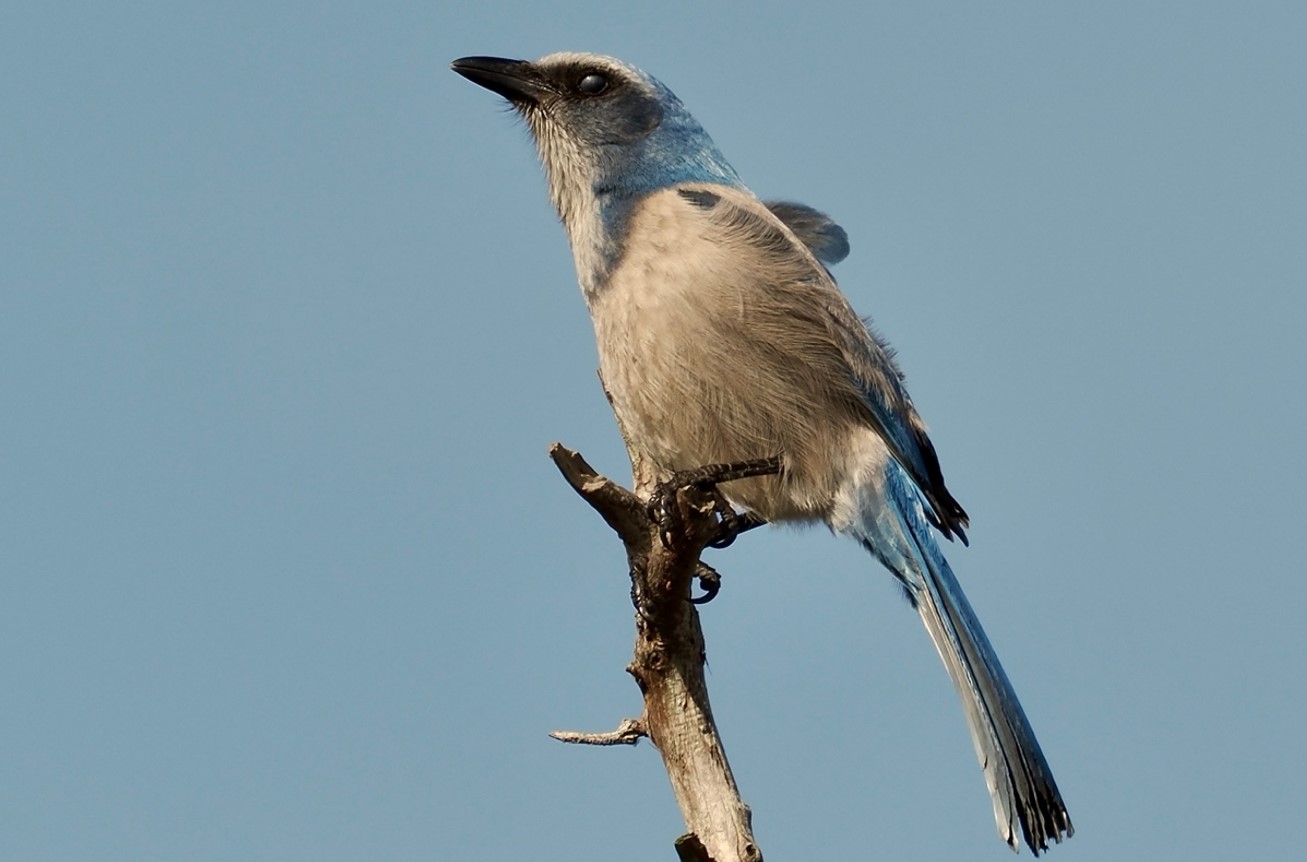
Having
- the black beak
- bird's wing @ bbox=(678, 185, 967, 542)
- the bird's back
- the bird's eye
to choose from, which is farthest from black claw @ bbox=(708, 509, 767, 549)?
the black beak

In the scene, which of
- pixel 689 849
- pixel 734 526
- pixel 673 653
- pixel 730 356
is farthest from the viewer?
pixel 734 526

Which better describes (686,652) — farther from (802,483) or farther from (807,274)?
(807,274)

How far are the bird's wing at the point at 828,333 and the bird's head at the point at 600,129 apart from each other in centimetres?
45

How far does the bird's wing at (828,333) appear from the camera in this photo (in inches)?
339

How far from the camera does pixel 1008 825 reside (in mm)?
7430

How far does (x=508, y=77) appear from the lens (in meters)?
9.88

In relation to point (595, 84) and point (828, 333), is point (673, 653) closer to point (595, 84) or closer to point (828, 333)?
point (828, 333)

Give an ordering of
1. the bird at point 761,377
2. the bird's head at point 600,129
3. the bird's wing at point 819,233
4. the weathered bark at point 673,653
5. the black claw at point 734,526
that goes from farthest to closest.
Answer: the bird's wing at point 819,233 < the bird's head at point 600,129 < the black claw at point 734,526 < the bird at point 761,377 < the weathered bark at point 673,653

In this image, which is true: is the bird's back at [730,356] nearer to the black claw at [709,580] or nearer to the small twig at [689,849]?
the black claw at [709,580]

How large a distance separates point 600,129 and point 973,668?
3856 millimetres

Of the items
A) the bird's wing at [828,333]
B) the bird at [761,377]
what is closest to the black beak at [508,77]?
the bird at [761,377]

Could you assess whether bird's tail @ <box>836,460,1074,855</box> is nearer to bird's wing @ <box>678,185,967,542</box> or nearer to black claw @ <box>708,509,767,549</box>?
bird's wing @ <box>678,185,967,542</box>

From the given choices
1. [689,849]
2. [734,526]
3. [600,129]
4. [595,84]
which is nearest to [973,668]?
[734,526]

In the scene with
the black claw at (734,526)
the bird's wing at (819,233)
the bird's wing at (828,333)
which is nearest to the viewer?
the bird's wing at (828,333)
